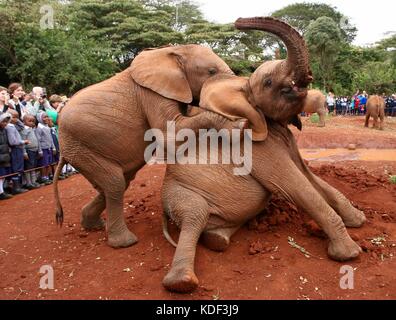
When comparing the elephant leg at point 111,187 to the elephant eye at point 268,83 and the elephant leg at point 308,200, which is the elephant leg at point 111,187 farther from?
the elephant eye at point 268,83

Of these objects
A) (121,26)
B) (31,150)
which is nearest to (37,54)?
(121,26)

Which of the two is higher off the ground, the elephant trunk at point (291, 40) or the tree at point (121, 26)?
the tree at point (121, 26)

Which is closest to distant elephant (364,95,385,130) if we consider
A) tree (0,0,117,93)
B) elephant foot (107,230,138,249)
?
tree (0,0,117,93)

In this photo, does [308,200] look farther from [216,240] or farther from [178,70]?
[178,70]

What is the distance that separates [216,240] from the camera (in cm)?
388

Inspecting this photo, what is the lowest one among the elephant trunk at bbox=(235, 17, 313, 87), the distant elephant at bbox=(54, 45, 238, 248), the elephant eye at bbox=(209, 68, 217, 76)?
the distant elephant at bbox=(54, 45, 238, 248)

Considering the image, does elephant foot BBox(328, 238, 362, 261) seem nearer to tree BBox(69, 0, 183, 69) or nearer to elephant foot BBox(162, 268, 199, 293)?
elephant foot BBox(162, 268, 199, 293)

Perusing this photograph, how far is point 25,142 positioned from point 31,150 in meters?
0.38

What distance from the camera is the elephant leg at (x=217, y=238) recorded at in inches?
152

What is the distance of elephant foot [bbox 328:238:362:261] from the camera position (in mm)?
3676

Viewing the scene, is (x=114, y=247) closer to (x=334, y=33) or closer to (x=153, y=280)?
(x=153, y=280)

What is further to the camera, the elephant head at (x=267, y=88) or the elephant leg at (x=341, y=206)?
the elephant leg at (x=341, y=206)

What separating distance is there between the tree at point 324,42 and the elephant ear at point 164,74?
1028 inches

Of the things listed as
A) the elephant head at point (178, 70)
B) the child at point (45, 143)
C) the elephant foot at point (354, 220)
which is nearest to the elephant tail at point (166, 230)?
the elephant head at point (178, 70)
